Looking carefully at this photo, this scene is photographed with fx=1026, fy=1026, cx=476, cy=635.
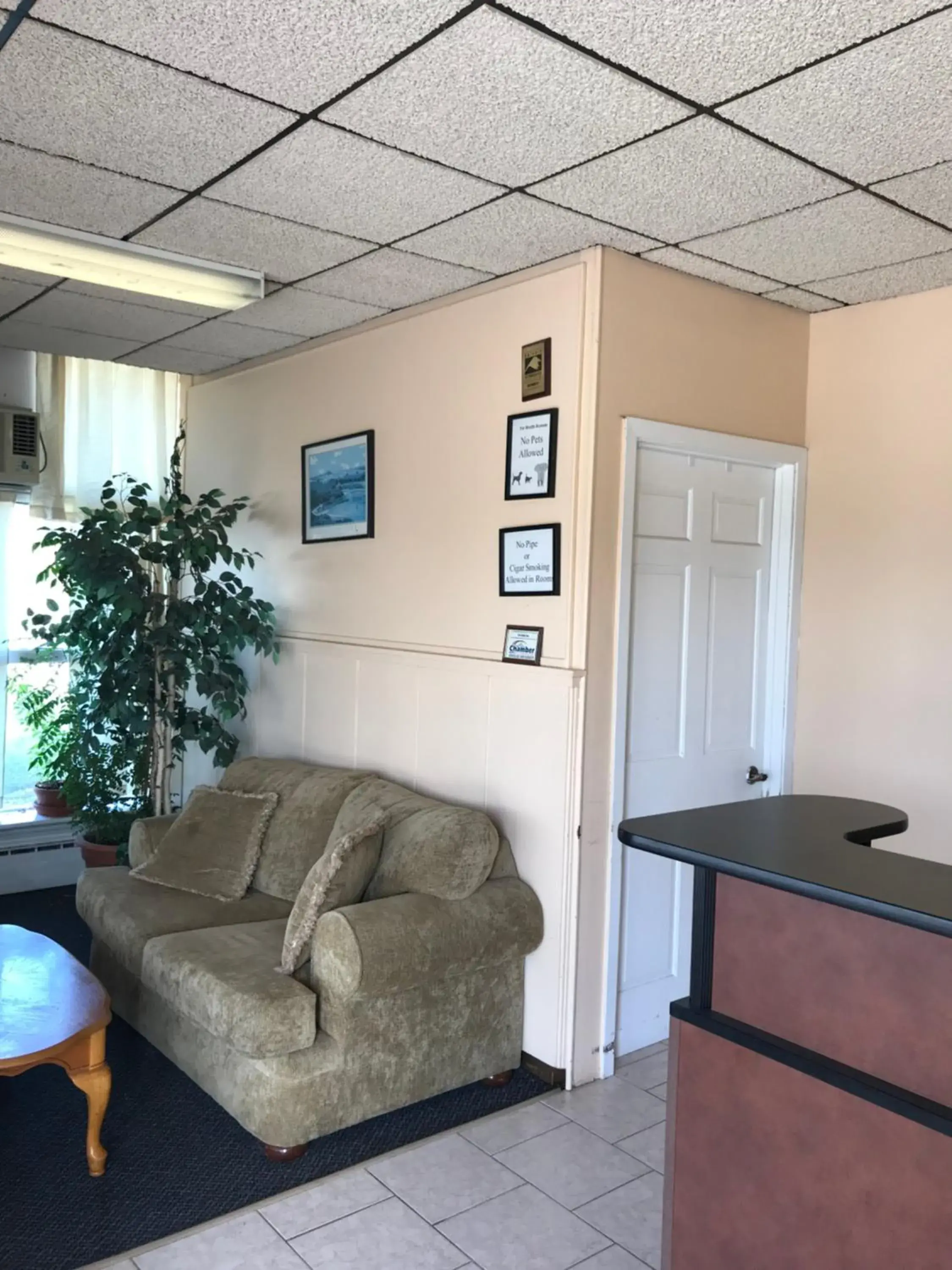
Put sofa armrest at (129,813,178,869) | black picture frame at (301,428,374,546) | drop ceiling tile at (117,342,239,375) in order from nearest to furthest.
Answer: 1. sofa armrest at (129,813,178,869)
2. black picture frame at (301,428,374,546)
3. drop ceiling tile at (117,342,239,375)

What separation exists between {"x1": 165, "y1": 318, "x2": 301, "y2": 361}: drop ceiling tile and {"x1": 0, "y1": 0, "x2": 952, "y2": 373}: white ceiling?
26.6 inches

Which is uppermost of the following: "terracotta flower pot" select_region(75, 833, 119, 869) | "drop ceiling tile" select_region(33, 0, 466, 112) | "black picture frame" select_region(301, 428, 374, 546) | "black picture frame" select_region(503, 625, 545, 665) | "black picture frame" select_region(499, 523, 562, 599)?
"drop ceiling tile" select_region(33, 0, 466, 112)

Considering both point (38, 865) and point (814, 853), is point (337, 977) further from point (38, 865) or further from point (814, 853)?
point (38, 865)

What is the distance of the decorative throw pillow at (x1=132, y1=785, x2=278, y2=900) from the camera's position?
3.70 meters

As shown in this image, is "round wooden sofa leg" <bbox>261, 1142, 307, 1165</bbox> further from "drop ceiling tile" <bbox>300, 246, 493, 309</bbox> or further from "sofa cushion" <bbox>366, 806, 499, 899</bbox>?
"drop ceiling tile" <bbox>300, 246, 493, 309</bbox>

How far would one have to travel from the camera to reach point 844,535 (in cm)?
367

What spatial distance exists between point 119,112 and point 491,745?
212 centimetres

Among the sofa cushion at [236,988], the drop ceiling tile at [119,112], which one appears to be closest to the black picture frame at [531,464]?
the drop ceiling tile at [119,112]

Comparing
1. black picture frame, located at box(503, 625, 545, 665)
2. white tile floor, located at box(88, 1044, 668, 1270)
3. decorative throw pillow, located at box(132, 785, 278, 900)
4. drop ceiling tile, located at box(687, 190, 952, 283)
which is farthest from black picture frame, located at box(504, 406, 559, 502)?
white tile floor, located at box(88, 1044, 668, 1270)

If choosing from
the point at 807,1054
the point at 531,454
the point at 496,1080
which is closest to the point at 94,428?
the point at 531,454

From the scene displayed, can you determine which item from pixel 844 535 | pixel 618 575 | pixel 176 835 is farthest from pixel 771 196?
pixel 176 835

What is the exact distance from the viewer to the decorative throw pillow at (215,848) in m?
3.70

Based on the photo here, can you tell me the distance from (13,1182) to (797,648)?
2982 mm

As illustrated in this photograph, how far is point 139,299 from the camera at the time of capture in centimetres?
377
